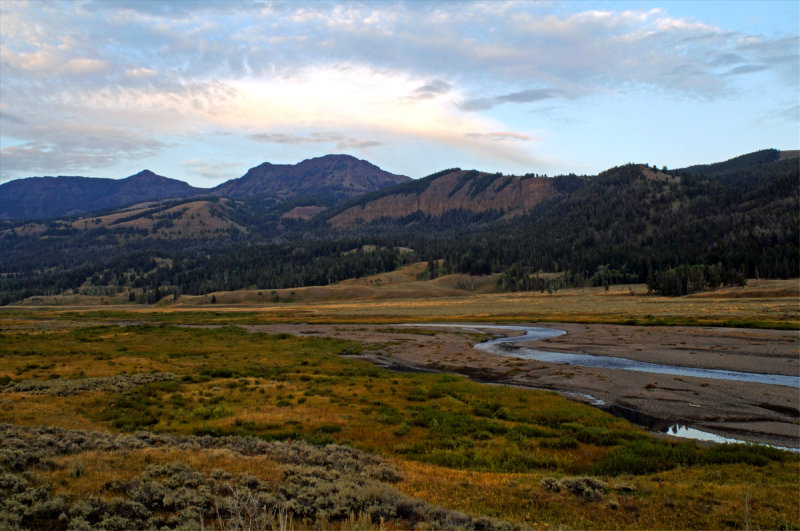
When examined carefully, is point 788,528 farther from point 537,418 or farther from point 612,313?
point 612,313

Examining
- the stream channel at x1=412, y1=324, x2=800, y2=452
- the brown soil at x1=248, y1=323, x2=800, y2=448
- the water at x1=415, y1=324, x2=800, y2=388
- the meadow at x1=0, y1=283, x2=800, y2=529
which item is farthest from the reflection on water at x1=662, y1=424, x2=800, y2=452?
the water at x1=415, y1=324, x2=800, y2=388

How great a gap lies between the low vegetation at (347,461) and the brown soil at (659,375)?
444 centimetres

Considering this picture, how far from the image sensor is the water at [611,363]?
3226cm

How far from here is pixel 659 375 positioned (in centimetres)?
3400

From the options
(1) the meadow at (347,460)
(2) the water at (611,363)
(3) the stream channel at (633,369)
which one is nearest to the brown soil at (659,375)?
(3) the stream channel at (633,369)

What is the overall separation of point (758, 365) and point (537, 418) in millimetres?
25478

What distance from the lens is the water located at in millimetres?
32259

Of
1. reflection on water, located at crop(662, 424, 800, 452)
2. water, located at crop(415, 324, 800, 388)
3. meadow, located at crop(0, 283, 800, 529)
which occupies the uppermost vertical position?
meadow, located at crop(0, 283, 800, 529)

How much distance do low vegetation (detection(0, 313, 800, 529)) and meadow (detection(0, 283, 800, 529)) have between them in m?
0.07

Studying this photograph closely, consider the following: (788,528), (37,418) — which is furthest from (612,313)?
(37,418)

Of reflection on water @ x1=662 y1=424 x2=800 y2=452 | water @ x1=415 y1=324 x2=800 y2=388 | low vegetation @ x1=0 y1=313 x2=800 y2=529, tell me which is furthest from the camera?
water @ x1=415 y1=324 x2=800 y2=388

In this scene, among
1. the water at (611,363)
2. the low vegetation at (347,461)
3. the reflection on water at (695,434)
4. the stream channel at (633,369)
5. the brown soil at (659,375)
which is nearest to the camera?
the low vegetation at (347,461)

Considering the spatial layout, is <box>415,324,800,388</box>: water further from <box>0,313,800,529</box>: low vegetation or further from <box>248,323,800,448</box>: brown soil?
<box>0,313,800,529</box>: low vegetation

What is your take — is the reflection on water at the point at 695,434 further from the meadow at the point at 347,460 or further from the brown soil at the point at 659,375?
the meadow at the point at 347,460
